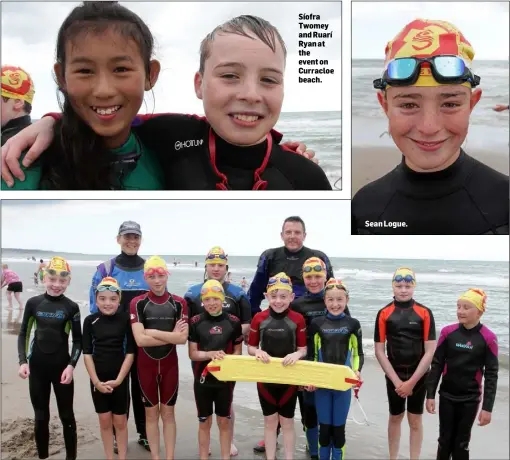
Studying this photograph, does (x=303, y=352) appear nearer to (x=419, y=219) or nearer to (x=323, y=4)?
(x=419, y=219)

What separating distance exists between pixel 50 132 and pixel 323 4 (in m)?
2.09

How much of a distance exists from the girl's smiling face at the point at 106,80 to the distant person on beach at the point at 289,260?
129cm

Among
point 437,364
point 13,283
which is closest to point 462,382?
point 437,364

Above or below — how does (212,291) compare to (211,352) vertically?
above

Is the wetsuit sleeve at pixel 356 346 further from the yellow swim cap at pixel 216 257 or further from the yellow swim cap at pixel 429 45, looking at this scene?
the yellow swim cap at pixel 429 45

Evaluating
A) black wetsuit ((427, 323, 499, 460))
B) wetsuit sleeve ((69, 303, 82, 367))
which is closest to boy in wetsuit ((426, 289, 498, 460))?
black wetsuit ((427, 323, 499, 460))

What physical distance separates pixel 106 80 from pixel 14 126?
0.80 meters

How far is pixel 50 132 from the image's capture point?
11.4 feet

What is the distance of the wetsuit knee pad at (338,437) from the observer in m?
3.22

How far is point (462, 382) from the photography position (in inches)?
129

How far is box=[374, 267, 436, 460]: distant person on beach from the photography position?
337 centimetres

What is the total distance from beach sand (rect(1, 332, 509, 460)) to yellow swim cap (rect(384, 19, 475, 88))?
8.50ft

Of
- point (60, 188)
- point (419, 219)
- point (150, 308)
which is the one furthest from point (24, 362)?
point (419, 219)

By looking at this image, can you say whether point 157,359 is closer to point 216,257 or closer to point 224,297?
point 224,297
